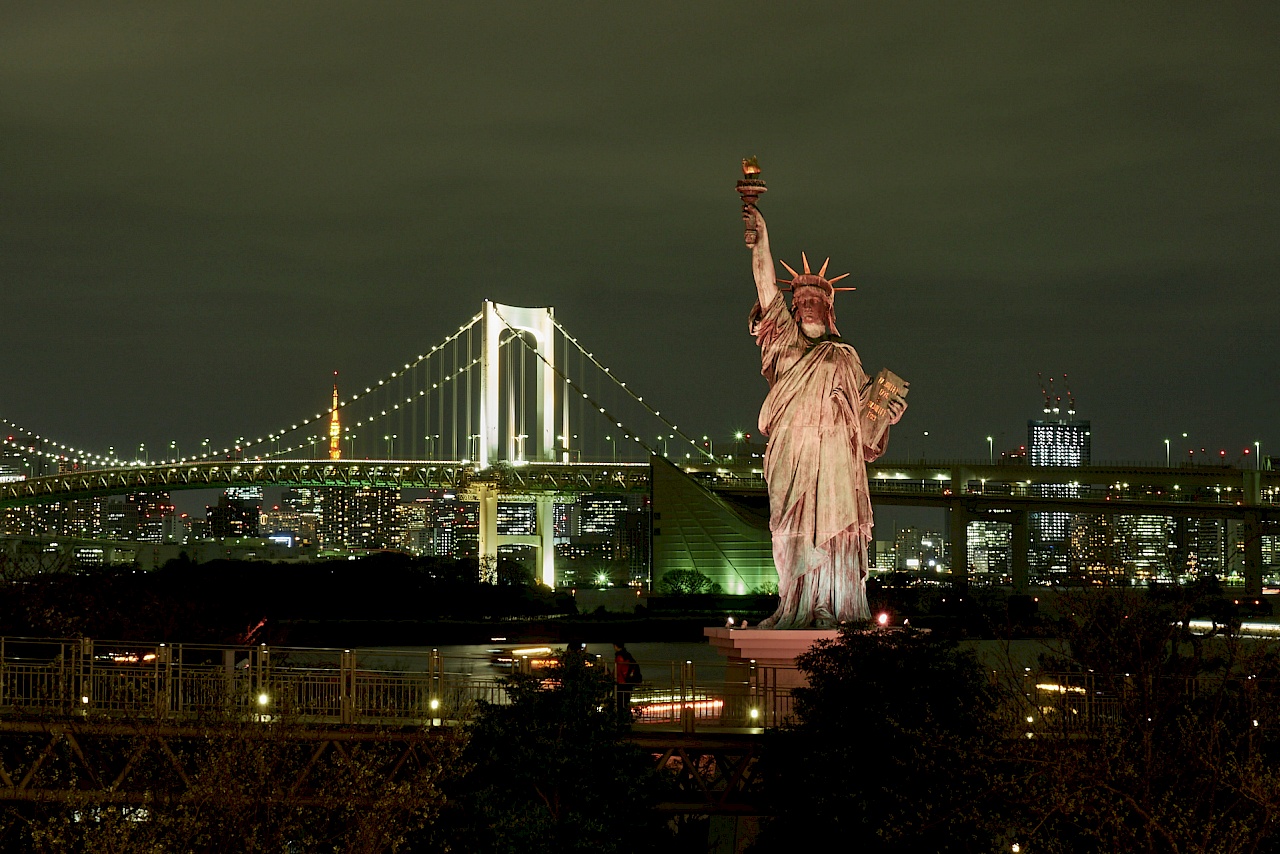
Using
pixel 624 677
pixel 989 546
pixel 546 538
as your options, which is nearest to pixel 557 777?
pixel 624 677

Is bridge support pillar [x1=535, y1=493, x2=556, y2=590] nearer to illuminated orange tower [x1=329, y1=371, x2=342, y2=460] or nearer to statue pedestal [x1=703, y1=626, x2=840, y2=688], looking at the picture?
illuminated orange tower [x1=329, y1=371, x2=342, y2=460]

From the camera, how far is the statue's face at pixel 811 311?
1917 centimetres

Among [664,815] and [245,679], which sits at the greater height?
[245,679]

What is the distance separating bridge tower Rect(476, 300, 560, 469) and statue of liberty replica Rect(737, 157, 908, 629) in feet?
181

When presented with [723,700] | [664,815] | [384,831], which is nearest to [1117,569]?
[723,700]

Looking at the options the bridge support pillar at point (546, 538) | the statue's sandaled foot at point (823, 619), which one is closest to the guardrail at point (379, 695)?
the statue's sandaled foot at point (823, 619)

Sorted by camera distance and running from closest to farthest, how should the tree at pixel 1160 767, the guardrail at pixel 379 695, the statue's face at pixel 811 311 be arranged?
the tree at pixel 1160 767 → the guardrail at pixel 379 695 → the statue's face at pixel 811 311

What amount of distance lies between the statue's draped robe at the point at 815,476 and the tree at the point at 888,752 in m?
3.04

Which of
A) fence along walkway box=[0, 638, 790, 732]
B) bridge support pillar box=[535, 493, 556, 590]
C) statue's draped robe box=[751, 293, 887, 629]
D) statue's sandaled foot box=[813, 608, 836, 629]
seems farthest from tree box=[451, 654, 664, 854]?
bridge support pillar box=[535, 493, 556, 590]

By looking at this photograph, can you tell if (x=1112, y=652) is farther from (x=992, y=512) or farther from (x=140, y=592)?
(x=992, y=512)

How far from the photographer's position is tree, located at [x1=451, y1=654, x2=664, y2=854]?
45.0ft

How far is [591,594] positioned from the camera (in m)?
59.2

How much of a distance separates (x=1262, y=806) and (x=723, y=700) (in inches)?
248

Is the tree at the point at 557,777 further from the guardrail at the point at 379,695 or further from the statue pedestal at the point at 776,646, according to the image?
the statue pedestal at the point at 776,646
